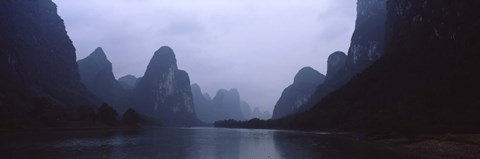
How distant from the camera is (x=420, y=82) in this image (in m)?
118

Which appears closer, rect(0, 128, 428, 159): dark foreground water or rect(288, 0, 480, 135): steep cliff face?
rect(0, 128, 428, 159): dark foreground water

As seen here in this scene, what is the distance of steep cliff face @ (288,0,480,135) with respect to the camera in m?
75.1

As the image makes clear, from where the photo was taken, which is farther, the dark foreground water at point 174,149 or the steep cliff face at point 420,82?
the steep cliff face at point 420,82

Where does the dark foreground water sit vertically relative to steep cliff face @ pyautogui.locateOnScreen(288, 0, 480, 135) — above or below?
below

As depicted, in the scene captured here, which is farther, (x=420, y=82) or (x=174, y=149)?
(x=420, y=82)

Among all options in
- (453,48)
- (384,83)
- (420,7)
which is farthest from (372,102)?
(420,7)

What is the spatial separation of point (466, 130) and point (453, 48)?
65341 mm

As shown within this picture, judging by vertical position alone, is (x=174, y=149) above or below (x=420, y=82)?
below

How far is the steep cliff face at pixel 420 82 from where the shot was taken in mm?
75125

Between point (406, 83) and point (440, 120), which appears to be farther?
point (406, 83)

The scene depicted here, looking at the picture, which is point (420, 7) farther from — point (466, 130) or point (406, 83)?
point (466, 130)

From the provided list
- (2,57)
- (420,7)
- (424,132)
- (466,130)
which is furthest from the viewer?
(2,57)

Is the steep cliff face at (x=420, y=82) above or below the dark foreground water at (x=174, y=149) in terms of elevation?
above

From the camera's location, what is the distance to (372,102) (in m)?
141
